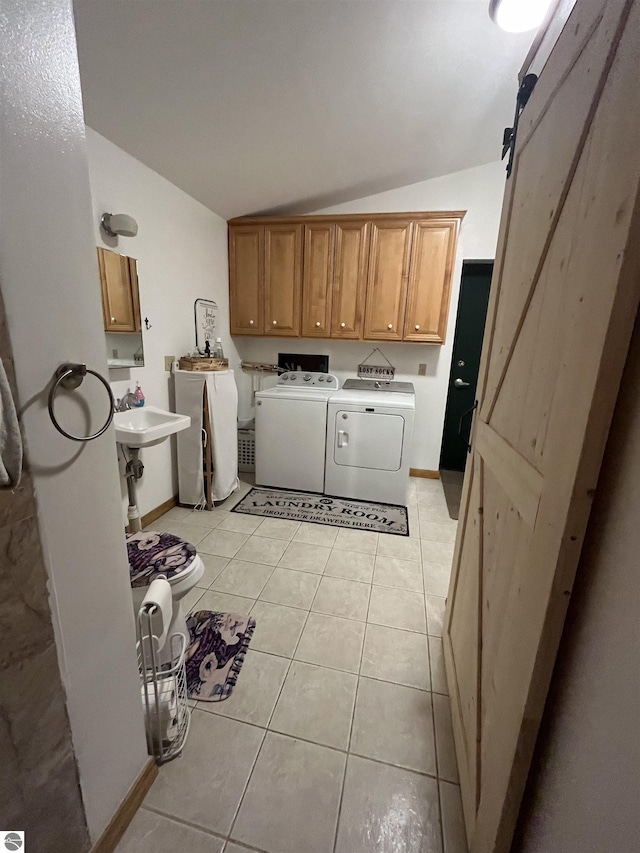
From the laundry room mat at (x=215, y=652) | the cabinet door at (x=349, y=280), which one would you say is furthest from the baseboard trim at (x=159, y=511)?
the cabinet door at (x=349, y=280)

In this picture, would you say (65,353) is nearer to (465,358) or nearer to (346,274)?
(346,274)

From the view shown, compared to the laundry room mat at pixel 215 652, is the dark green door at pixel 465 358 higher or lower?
higher

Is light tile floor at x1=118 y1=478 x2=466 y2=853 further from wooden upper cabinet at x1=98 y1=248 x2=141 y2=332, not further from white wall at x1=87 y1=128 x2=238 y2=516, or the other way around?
wooden upper cabinet at x1=98 y1=248 x2=141 y2=332

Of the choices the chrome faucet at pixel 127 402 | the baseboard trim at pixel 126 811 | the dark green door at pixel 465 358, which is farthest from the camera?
the dark green door at pixel 465 358

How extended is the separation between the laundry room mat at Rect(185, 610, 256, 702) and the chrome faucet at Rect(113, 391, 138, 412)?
1.28m

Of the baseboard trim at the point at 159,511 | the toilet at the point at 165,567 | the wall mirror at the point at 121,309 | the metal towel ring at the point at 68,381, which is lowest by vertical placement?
the baseboard trim at the point at 159,511

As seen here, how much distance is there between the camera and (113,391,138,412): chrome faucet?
2135 mm

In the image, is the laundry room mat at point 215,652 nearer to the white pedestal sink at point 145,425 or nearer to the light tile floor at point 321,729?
the light tile floor at point 321,729

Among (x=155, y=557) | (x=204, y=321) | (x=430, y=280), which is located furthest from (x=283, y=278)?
(x=155, y=557)

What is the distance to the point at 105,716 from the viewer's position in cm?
85

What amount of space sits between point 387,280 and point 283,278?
0.94 m

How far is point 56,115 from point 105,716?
1.29 m

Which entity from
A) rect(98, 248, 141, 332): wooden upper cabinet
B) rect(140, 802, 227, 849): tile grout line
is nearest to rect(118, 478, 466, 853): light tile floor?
rect(140, 802, 227, 849): tile grout line

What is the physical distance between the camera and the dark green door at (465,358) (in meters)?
3.27
